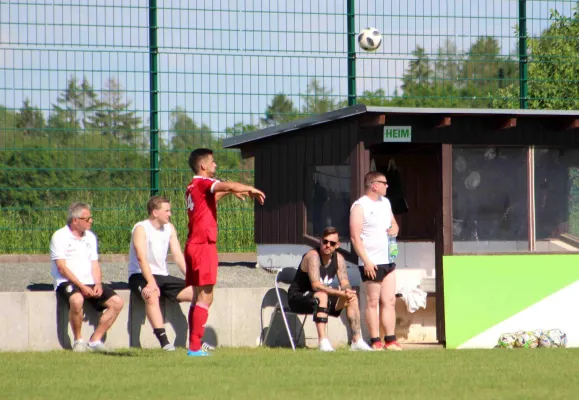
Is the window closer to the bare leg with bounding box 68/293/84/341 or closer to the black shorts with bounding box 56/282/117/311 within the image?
the black shorts with bounding box 56/282/117/311

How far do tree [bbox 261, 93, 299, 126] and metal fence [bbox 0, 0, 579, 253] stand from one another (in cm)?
2

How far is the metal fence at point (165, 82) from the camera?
14109 mm

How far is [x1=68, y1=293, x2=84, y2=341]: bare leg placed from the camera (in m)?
12.0

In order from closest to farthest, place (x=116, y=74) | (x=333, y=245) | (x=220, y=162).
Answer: (x=333, y=245)
(x=116, y=74)
(x=220, y=162)

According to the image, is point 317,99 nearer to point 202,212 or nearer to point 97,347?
point 202,212

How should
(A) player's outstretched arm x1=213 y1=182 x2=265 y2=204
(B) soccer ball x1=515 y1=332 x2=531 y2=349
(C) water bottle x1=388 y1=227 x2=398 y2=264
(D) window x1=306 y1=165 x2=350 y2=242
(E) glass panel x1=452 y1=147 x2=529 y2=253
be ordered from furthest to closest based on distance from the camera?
(D) window x1=306 y1=165 x2=350 y2=242
(E) glass panel x1=452 y1=147 x2=529 y2=253
(B) soccer ball x1=515 y1=332 x2=531 y2=349
(C) water bottle x1=388 y1=227 x2=398 y2=264
(A) player's outstretched arm x1=213 y1=182 x2=265 y2=204

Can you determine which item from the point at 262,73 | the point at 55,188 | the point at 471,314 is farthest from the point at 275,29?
the point at 471,314

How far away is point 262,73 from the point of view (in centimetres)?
1466

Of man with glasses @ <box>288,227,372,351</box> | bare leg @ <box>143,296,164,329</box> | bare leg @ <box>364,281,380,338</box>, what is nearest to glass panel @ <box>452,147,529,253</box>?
bare leg @ <box>364,281,380,338</box>

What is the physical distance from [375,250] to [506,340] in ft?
5.84

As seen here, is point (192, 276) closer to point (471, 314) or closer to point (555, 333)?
point (471, 314)

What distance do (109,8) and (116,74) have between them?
0.80m

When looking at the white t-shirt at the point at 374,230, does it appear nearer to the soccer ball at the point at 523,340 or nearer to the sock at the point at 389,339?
the sock at the point at 389,339

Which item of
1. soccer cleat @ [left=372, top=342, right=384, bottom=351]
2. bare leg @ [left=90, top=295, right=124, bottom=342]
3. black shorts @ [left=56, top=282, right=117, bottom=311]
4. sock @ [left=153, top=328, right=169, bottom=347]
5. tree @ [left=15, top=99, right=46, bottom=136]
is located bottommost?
soccer cleat @ [left=372, top=342, right=384, bottom=351]
